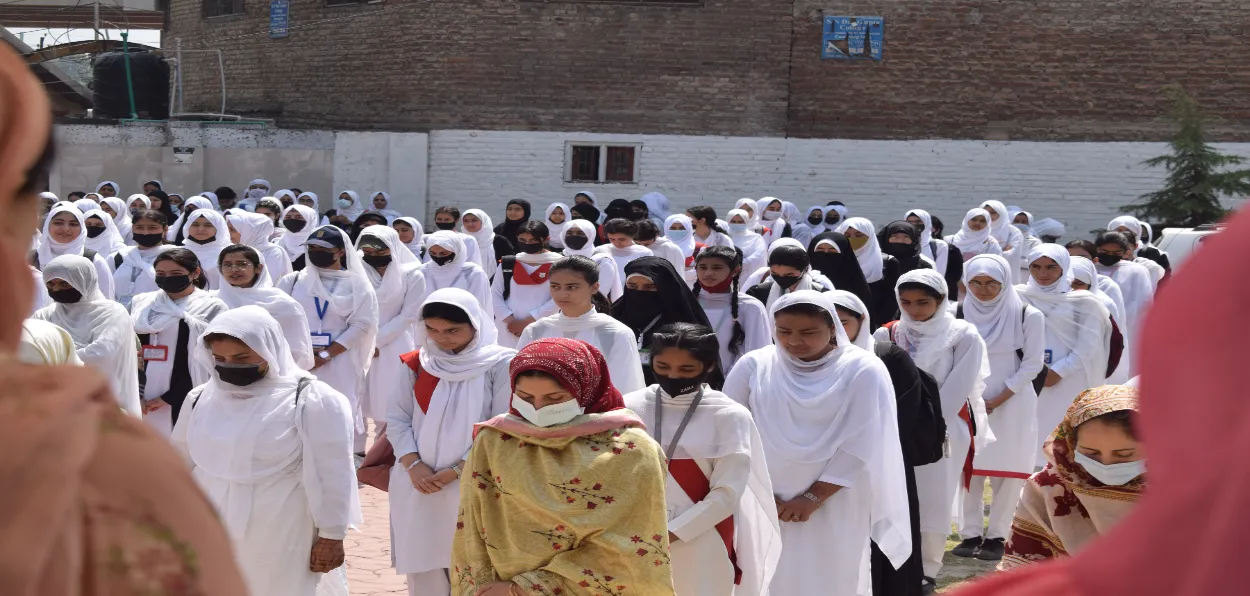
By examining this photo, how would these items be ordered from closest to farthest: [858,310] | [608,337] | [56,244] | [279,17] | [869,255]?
[858,310] < [608,337] < [56,244] < [869,255] < [279,17]

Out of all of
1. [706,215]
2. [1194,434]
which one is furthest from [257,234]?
[1194,434]

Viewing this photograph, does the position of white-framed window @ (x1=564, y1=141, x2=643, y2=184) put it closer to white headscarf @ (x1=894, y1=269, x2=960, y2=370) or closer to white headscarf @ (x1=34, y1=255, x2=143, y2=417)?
white headscarf @ (x1=894, y1=269, x2=960, y2=370)

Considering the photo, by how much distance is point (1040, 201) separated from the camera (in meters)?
20.0

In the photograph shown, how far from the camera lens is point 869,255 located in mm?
11266

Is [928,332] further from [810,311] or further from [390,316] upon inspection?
[390,316]

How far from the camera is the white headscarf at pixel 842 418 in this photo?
198 inches

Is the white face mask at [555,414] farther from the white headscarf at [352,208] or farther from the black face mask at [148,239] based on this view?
the white headscarf at [352,208]

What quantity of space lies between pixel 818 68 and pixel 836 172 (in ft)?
5.04

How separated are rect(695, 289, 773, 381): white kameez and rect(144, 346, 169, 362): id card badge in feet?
9.11

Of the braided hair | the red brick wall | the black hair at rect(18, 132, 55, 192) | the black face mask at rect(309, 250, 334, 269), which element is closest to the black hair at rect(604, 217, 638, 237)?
the black face mask at rect(309, 250, 334, 269)

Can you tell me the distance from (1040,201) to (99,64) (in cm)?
1575

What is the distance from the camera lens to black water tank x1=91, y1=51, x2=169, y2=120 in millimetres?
22984

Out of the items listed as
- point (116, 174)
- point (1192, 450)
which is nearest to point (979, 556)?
point (1192, 450)

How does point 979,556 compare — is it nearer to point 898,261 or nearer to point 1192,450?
point 898,261
